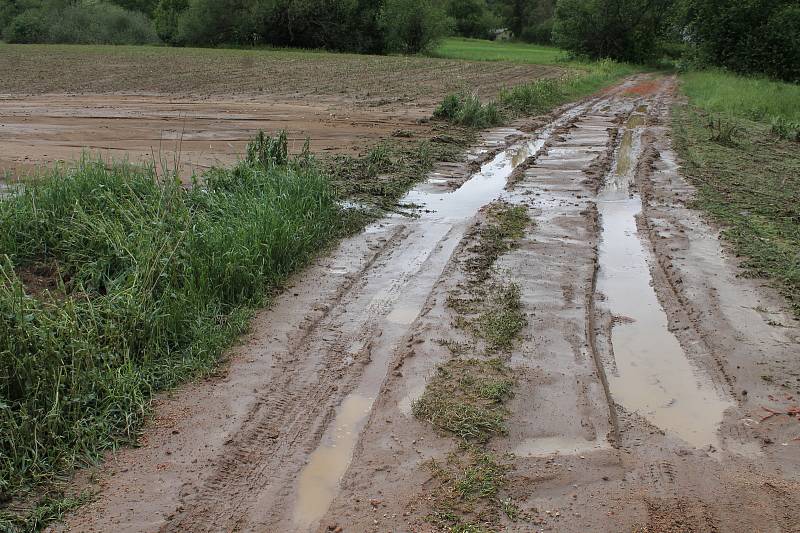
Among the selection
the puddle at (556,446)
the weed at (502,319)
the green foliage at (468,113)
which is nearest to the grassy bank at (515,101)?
the green foliage at (468,113)

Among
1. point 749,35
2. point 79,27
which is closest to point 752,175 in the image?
point 749,35

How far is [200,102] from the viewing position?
66.3 ft

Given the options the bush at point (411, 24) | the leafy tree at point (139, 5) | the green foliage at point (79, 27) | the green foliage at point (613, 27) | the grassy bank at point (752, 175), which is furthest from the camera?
the leafy tree at point (139, 5)

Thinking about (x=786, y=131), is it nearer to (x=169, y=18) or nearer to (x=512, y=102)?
(x=512, y=102)

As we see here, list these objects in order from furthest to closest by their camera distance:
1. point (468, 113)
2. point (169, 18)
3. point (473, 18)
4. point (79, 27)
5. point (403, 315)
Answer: point (473, 18) → point (169, 18) → point (79, 27) → point (468, 113) → point (403, 315)

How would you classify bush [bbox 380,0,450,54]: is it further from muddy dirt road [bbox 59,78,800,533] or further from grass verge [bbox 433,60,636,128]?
muddy dirt road [bbox 59,78,800,533]

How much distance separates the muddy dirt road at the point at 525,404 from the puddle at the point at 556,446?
0.01m

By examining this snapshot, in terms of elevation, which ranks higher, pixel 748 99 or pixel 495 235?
pixel 748 99

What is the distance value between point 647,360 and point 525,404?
Answer: 135 cm

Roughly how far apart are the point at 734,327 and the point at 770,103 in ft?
60.5

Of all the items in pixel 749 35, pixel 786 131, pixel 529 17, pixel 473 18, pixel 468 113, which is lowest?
pixel 786 131

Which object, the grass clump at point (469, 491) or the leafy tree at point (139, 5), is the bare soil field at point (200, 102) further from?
the leafy tree at point (139, 5)

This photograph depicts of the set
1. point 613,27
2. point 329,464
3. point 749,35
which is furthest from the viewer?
point 613,27

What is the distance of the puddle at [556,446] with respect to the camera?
4227 mm
